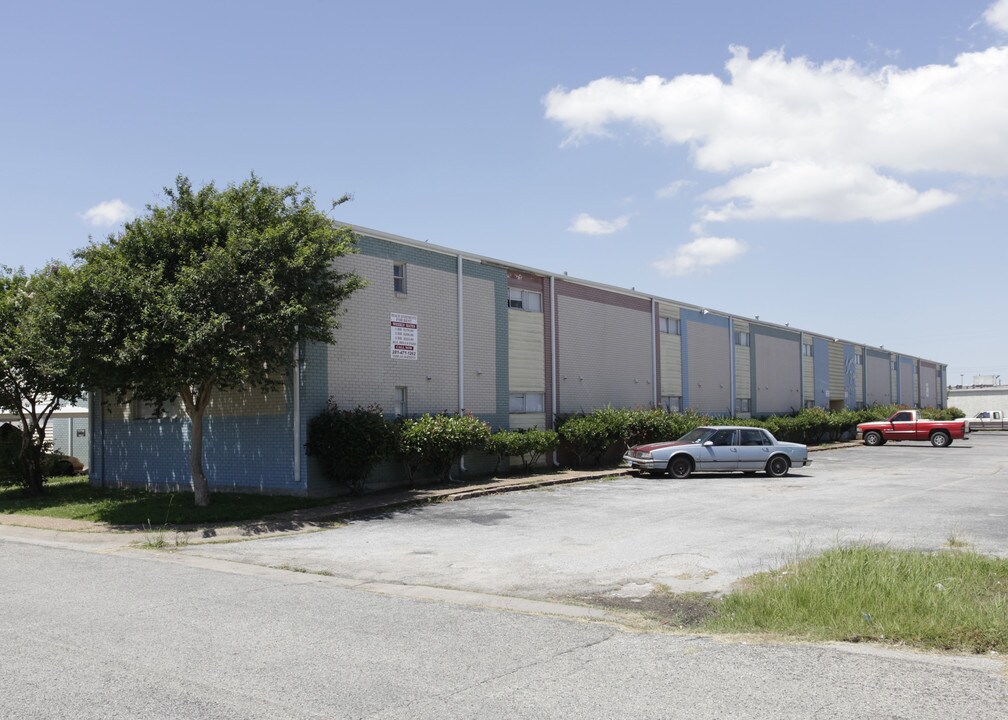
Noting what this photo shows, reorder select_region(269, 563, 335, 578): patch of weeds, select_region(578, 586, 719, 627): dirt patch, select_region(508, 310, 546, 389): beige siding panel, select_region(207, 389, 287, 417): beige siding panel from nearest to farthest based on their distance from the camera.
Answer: select_region(578, 586, 719, 627): dirt patch < select_region(269, 563, 335, 578): patch of weeds < select_region(207, 389, 287, 417): beige siding panel < select_region(508, 310, 546, 389): beige siding panel

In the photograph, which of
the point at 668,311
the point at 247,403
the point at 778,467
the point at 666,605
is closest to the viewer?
the point at 666,605

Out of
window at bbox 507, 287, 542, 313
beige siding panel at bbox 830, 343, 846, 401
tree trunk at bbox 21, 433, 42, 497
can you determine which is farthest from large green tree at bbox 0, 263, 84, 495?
beige siding panel at bbox 830, 343, 846, 401

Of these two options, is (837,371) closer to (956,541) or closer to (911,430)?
(911,430)

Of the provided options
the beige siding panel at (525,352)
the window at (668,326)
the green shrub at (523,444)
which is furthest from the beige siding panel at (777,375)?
the green shrub at (523,444)

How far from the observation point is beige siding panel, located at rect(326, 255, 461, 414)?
20484mm

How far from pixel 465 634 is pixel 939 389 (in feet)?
259

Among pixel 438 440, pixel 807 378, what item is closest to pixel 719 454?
pixel 438 440

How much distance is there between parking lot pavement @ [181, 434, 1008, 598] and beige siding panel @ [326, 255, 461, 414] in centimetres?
376

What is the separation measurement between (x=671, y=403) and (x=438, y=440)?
1652cm

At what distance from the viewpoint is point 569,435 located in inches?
1046

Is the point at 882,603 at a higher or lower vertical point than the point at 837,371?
lower

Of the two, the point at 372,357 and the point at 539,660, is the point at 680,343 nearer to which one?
the point at 372,357

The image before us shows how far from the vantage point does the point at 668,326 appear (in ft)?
115

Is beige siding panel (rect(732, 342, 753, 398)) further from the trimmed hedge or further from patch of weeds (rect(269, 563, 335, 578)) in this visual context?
patch of weeds (rect(269, 563, 335, 578))
